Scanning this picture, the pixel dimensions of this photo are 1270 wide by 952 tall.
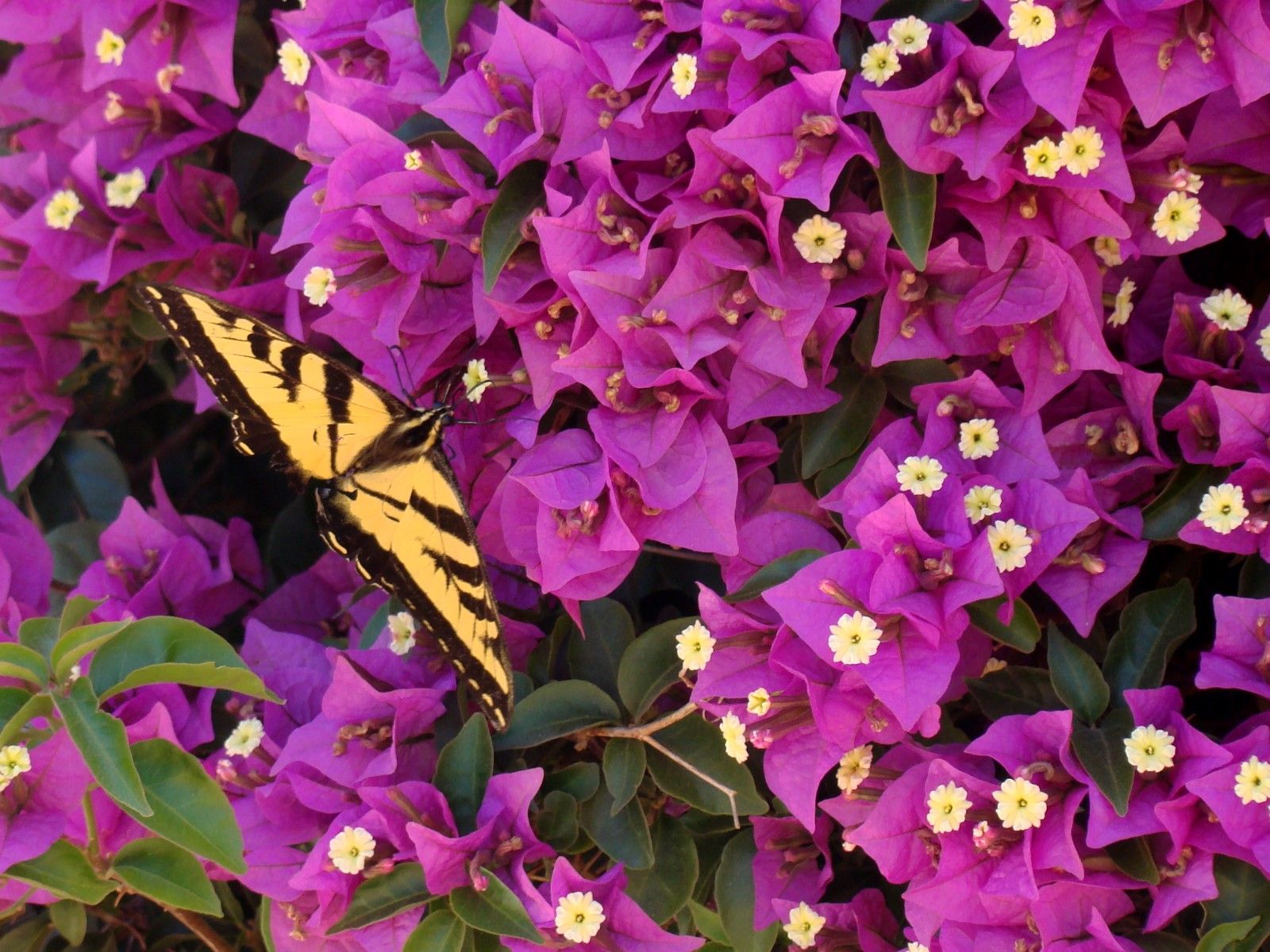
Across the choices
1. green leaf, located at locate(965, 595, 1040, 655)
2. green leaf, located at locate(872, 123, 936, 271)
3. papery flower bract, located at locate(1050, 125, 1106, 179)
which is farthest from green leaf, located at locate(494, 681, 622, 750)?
papery flower bract, located at locate(1050, 125, 1106, 179)

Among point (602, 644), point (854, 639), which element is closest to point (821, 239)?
point (854, 639)

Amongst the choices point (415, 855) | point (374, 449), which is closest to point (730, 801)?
point (415, 855)

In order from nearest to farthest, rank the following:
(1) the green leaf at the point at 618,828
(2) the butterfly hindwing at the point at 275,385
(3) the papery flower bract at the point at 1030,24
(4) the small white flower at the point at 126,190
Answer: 1. (3) the papery flower bract at the point at 1030,24
2. (1) the green leaf at the point at 618,828
3. (2) the butterfly hindwing at the point at 275,385
4. (4) the small white flower at the point at 126,190

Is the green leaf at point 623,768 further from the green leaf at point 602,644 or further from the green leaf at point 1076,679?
the green leaf at point 1076,679

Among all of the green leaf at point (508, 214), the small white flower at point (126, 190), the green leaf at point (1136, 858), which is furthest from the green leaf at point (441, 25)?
the green leaf at point (1136, 858)

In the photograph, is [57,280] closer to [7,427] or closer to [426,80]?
[7,427]

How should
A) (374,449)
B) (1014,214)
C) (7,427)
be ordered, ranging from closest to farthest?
(1014,214) → (374,449) → (7,427)
